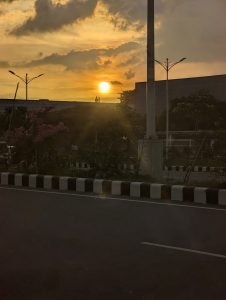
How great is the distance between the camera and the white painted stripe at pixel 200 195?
12844mm

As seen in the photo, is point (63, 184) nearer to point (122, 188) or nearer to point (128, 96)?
point (122, 188)

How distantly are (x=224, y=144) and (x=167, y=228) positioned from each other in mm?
8587

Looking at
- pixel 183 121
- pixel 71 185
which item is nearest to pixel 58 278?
pixel 71 185

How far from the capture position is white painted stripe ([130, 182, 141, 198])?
14188 millimetres

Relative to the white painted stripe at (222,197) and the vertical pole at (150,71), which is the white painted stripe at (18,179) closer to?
the vertical pole at (150,71)

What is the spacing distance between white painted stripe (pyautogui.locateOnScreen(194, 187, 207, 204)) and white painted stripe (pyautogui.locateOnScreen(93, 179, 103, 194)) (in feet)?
9.78

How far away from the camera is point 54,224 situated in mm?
9344

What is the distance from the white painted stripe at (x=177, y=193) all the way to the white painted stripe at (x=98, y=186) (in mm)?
2343

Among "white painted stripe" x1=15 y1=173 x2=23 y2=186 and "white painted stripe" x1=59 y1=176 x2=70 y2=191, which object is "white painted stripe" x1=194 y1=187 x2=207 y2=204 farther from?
"white painted stripe" x1=15 y1=173 x2=23 y2=186

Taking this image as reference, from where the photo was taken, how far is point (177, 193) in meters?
13.4

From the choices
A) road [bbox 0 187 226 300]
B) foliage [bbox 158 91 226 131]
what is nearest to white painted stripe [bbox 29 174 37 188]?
road [bbox 0 187 226 300]

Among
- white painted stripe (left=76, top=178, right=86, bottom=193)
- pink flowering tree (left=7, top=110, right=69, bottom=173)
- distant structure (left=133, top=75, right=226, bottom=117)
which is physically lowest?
white painted stripe (left=76, top=178, right=86, bottom=193)

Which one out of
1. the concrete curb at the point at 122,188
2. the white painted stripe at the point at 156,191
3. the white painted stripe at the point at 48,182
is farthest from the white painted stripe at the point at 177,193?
the white painted stripe at the point at 48,182

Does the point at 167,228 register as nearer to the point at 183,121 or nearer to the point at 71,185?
the point at 71,185
